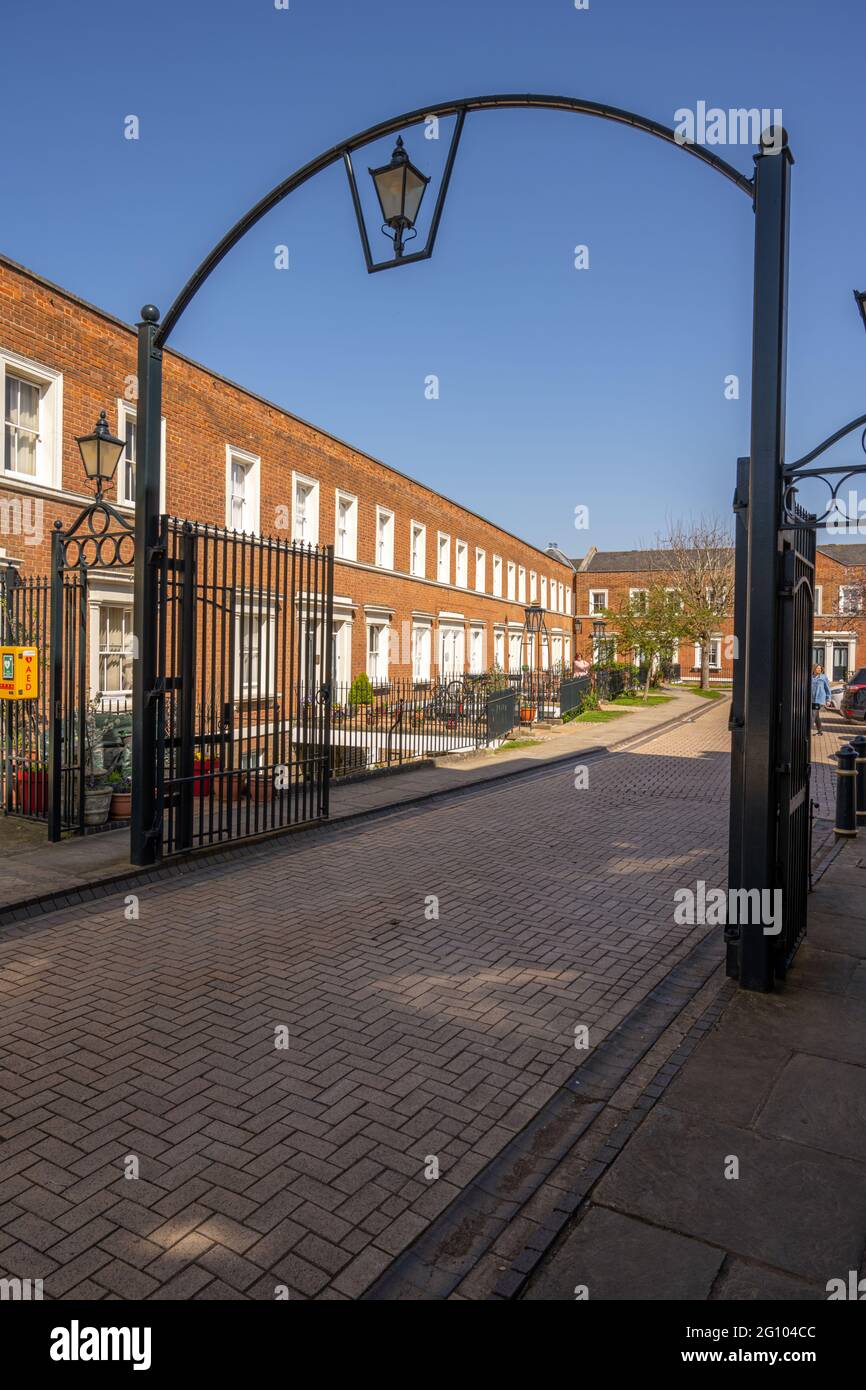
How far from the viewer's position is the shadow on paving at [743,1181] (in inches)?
108

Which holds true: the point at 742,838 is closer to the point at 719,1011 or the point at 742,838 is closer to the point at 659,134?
the point at 719,1011


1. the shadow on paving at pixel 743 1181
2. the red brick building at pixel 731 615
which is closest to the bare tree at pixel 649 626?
the red brick building at pixel 731 615

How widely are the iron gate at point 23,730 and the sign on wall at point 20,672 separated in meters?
0.30

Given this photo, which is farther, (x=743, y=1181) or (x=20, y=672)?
(x=20, y=672)

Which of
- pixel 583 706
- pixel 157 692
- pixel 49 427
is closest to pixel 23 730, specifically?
pixel 157 692

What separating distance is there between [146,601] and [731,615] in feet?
150

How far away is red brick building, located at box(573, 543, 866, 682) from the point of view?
47469 millimetres

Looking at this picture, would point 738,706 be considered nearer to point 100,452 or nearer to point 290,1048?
point 290,1048

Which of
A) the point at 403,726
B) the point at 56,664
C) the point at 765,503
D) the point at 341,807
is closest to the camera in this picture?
the point at 765,503

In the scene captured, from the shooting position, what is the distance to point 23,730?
9.87 metres

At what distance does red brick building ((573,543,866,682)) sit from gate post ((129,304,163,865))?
115 feet
